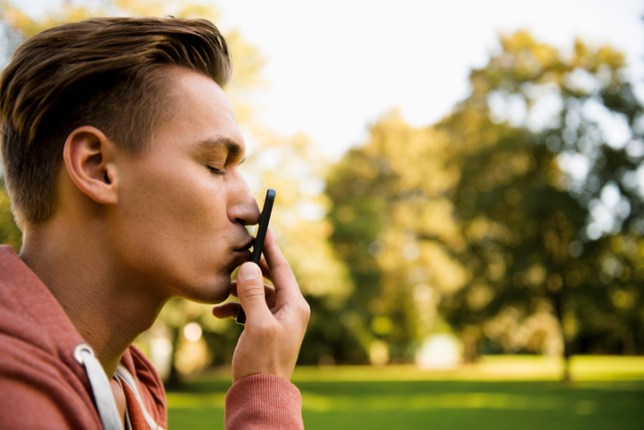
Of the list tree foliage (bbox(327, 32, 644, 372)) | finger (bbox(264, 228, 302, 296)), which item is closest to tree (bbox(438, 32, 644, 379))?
tree foliage (bbox(327, 32, 644, 372))

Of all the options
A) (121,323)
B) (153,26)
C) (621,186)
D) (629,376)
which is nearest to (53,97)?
(153,26)

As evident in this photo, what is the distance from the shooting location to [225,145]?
137cm

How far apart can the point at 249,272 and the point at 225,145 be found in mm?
263

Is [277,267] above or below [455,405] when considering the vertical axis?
below

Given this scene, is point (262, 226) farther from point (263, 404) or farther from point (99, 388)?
point (99, 388)

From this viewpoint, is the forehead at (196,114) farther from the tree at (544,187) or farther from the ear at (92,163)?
the tree at (544,187)

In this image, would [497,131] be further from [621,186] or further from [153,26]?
[153,26]

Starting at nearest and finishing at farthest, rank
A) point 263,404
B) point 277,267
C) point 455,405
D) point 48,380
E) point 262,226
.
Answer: point 48,380 → point 263,404 → point 262,226 → point 277,267 → point 455,405

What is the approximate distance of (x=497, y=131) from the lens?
32.5 m

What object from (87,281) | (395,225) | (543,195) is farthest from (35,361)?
(395,225)

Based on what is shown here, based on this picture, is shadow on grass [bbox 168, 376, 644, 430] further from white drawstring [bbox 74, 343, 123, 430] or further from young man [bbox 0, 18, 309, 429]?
white drawstring [bbox 74, 343, 123, 430]

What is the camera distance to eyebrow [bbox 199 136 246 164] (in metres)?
1.34

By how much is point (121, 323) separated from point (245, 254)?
290mm

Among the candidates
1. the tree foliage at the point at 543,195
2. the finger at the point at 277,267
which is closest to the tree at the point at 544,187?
the tree foliage at the point at 543,195
